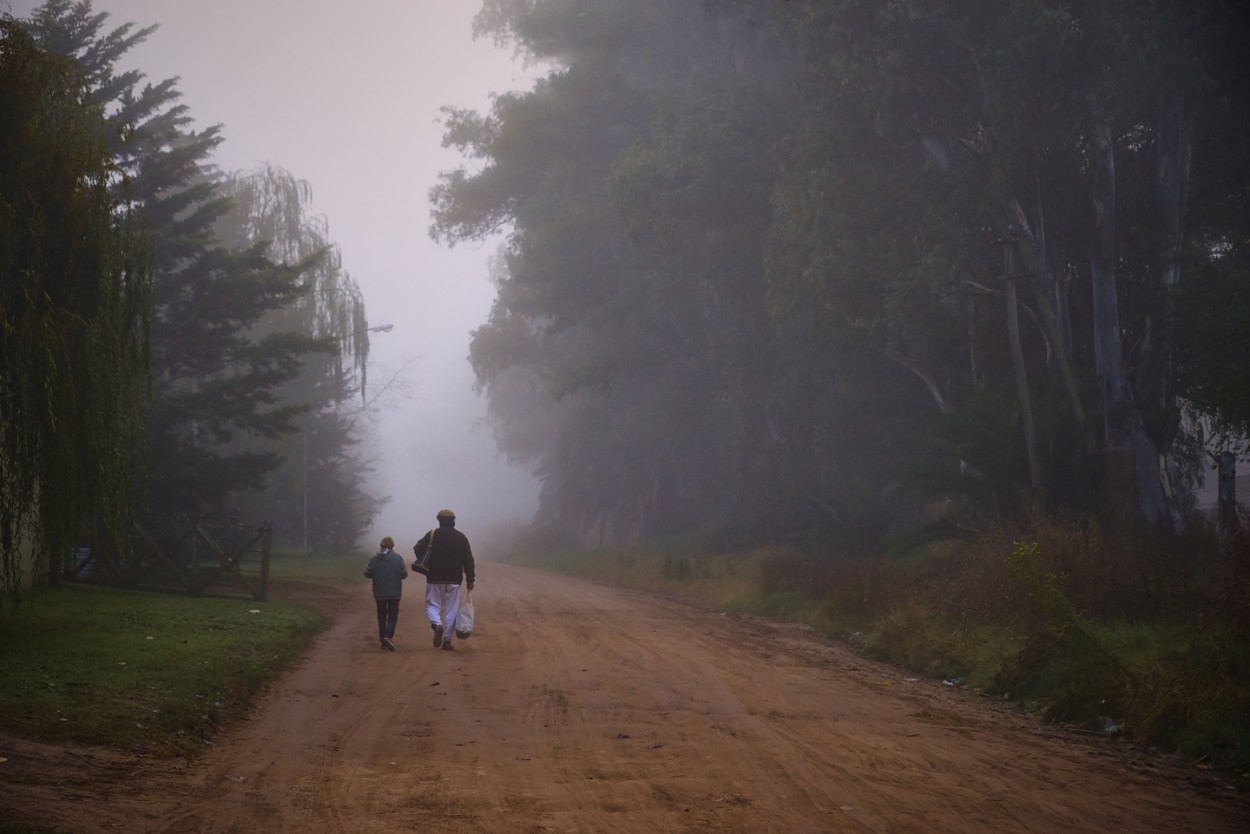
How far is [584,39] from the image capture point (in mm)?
40656

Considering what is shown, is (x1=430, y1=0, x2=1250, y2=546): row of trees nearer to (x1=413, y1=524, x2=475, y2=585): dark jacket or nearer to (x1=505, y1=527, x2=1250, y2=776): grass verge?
(x1=505, y1=527, x2=1250, y2=776): grass verge

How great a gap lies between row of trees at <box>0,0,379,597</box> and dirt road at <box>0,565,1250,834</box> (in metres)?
4.09

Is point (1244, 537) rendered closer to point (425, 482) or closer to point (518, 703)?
point (518, 703)

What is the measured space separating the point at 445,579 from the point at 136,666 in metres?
4.95

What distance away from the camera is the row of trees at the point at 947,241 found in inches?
859

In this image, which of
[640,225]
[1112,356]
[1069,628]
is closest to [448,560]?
[1069,628]

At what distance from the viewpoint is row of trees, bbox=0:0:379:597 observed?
43.0 feet

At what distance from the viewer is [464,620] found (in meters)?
16.4

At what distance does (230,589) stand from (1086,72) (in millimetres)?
21167

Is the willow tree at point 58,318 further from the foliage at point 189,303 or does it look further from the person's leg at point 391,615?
the foliage at point 189,303

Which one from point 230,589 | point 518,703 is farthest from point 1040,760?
point 230,589

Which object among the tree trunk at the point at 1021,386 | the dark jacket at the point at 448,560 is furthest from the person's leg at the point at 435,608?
the tree trunk at the point at 1021,386

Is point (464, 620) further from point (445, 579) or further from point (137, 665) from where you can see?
point (137, 665)

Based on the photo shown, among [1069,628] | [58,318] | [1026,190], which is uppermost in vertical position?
[1026,190]
